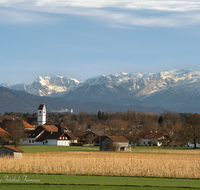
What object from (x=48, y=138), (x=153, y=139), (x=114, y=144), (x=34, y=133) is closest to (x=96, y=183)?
(x=114, y=144)

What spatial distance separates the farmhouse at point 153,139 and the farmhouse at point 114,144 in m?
33.1

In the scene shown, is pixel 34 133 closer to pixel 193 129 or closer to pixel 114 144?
pixel 114 144

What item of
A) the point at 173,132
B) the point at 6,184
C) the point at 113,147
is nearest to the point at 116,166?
the point at 6,184

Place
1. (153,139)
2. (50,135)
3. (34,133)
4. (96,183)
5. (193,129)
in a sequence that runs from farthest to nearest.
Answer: (34,133) < (153,139) < (50,135) < (193,129) < (96,183)

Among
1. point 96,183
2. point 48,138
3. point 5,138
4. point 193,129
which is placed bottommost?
point 48,138

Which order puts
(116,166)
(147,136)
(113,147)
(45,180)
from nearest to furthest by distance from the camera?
1. (45,180)
2. (116,166)
3. (113,147)
4. (147,136)

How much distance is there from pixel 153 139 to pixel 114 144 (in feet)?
122

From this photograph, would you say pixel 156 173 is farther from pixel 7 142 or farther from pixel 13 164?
pixel 7 142

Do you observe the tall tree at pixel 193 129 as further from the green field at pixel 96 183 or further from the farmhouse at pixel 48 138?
the green field at pixel 96 183

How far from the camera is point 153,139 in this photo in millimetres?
124688

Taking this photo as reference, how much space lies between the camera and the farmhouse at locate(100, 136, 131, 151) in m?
89.8

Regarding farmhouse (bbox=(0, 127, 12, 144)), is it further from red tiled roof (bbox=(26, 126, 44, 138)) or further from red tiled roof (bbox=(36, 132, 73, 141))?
red tiled roof (bbox=(26, 126, 44, 138))

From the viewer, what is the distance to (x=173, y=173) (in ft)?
110

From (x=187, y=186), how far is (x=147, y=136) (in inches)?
4161
